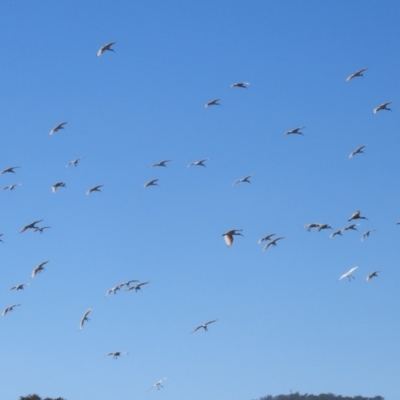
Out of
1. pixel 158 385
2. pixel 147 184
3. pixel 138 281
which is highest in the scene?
pixel 147 184

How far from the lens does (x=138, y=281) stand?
3944 inches

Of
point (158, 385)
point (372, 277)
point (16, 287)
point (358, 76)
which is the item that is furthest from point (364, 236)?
point (16, 287)

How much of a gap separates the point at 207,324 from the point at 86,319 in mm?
9031

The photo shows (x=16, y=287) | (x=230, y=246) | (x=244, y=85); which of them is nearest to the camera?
(x=230, y=246)

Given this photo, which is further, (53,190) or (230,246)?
(53,190)

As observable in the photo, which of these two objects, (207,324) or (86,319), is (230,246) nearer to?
(207,324)

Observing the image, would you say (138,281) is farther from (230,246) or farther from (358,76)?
(358,76)

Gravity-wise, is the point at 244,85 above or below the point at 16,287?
above

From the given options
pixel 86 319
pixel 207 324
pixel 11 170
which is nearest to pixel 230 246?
pixel 207 324

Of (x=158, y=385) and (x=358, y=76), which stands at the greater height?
(x=358, y=76)

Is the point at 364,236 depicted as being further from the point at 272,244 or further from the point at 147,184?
the point at 147,184

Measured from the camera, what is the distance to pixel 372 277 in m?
99.4

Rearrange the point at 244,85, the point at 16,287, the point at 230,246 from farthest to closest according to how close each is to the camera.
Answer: the point at 16,287, the point at 244,85, the point at 230,246

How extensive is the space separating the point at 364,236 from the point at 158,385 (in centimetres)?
1714
